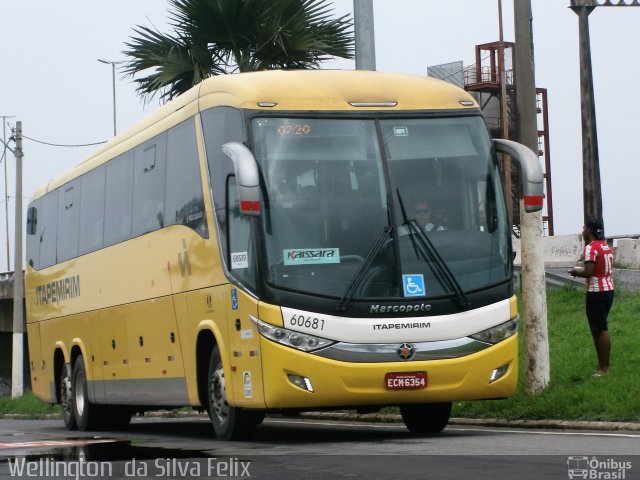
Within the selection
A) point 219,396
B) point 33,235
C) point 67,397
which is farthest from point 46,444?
point 33,235

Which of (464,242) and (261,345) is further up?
(464,242)

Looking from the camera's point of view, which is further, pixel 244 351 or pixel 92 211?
pixel 92 211

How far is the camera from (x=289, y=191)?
1361cm

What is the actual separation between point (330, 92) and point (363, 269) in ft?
6.17

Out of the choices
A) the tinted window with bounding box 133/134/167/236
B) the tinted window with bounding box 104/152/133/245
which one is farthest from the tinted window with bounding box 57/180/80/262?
the tinted window with bounding box 133/134/167/236

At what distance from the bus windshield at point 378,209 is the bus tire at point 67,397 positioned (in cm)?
870

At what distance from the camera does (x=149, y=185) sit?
17172 mm

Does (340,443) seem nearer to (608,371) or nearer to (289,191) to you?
(289,191)

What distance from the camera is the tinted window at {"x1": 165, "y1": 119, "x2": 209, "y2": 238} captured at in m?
15.0

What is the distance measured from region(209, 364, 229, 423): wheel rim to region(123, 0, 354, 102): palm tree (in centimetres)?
1047

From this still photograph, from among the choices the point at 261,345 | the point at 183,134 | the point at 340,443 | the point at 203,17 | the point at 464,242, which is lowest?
the point at 340,443

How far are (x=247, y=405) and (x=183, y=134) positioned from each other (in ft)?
11.1

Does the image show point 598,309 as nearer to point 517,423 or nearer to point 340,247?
point 517,423

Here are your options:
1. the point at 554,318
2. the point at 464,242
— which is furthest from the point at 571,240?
the point at 464,242
